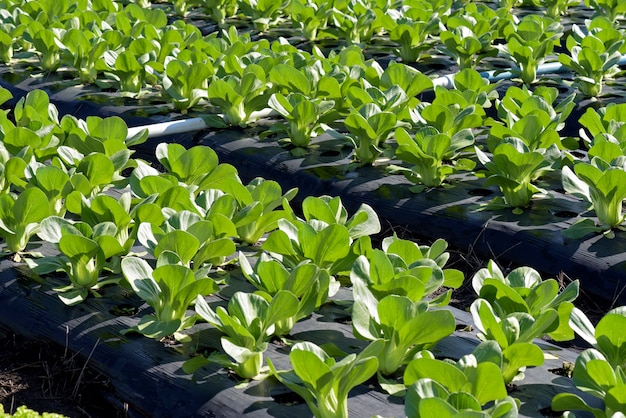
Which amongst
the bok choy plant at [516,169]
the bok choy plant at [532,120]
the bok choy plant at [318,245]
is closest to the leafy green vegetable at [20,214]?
the bok choy plant at [318,245]

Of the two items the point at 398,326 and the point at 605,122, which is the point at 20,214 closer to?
the point at 398,326

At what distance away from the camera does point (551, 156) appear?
2904mm

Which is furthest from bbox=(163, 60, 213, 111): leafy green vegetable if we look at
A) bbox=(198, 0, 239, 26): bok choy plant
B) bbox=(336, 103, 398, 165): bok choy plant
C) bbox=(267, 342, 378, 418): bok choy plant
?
bbox=(267, 342, 378, 418): bok choy plant

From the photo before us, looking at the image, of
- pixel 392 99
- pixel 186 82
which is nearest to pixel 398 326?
pixel 392 99

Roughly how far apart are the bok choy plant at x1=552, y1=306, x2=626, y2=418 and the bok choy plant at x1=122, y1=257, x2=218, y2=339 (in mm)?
800

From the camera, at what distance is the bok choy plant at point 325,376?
1679 mm

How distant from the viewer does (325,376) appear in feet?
5.50

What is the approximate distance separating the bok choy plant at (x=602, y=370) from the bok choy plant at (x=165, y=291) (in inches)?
31.5

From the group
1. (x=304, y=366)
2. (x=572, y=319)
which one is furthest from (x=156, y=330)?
(x=572, y=319)

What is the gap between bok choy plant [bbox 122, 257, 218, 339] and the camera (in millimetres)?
2070

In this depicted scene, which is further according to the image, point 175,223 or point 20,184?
point 20,184

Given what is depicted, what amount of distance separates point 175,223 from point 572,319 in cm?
99

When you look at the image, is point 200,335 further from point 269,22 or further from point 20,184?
point 269,22

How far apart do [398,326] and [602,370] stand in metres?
0.40
